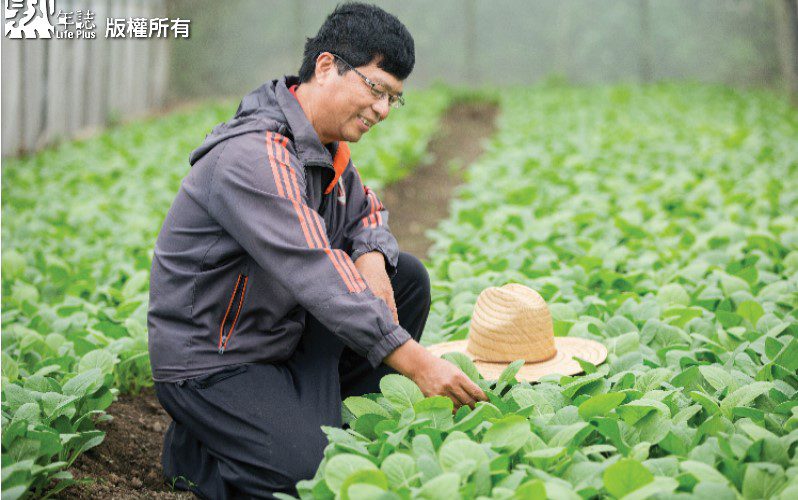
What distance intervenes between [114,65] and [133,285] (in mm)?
9489

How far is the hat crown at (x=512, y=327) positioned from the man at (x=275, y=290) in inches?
14.7

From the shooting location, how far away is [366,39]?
7.89 ft

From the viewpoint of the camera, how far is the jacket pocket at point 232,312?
2.36 meters

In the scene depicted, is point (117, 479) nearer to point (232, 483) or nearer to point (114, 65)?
point (232, 483)

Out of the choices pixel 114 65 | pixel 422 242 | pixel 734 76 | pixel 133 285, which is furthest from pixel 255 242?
A: pixel 734 76

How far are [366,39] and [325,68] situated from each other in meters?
0.16

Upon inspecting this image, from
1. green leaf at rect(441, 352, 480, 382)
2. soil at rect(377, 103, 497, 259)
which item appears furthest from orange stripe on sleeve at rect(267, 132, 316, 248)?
soil at rect(377, 103, 497, 259)

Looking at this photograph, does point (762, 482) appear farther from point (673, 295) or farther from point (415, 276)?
point (673, 295)

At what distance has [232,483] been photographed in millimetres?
2361

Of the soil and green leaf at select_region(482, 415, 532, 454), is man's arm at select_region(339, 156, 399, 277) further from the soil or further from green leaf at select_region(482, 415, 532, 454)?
the soil

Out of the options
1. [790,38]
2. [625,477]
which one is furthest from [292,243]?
[790,38]

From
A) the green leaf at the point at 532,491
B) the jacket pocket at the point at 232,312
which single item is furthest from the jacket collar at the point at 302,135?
the green leaf at the point at 532,491

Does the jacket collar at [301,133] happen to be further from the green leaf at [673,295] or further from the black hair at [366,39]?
the green leaf at [673,295]

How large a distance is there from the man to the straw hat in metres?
0.38
